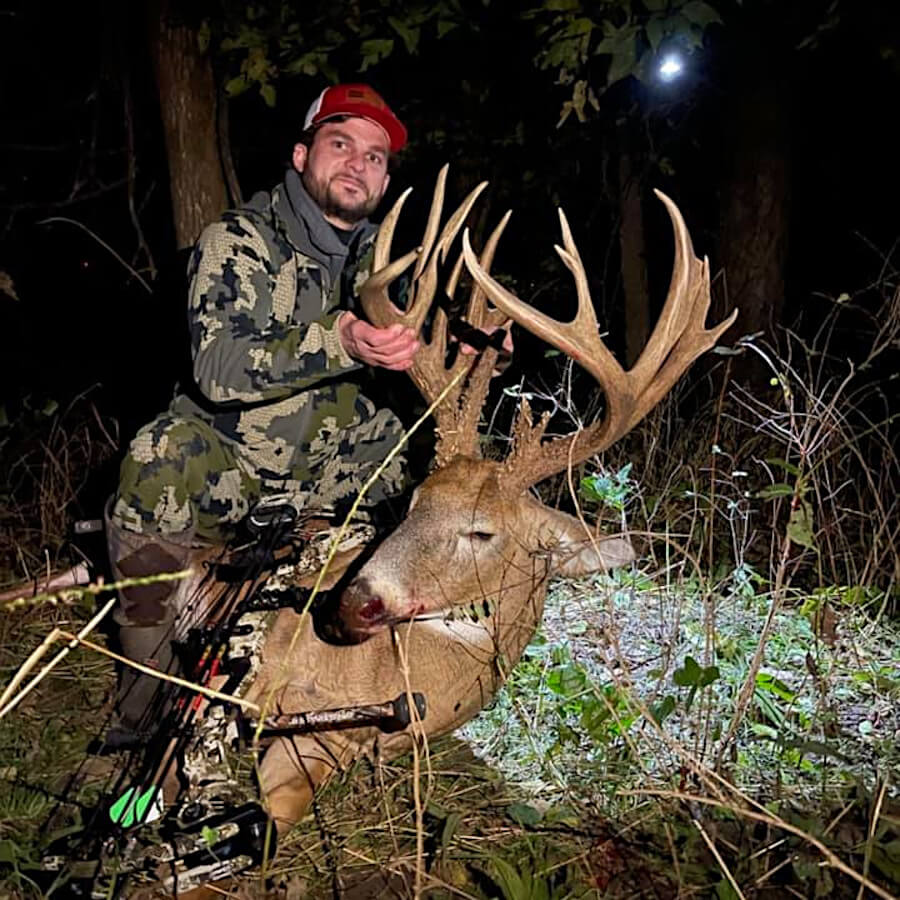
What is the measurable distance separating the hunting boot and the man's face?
4.12 ft

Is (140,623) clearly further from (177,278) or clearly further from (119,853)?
(177,278)

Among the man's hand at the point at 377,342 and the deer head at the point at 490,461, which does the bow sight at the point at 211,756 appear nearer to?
the deer head at the point at 490,461

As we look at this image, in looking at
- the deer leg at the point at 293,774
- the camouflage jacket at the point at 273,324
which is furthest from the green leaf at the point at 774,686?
the camouflage jacket at the point at 273,324

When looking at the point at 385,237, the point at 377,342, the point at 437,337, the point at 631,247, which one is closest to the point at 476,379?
the point at 437,337

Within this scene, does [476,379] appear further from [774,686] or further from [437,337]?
[774,686]

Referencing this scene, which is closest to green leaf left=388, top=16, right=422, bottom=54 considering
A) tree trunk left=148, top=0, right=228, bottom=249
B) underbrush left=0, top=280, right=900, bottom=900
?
tree trunk left=148, top=0, right=228, bottom=249

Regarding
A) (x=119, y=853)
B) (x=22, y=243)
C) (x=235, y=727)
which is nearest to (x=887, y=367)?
(x=235, y=727)

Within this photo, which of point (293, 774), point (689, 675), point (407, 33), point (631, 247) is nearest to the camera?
point (689, 675)

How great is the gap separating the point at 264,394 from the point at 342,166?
0.94 metres

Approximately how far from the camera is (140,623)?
330 cm

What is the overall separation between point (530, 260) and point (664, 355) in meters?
5.86

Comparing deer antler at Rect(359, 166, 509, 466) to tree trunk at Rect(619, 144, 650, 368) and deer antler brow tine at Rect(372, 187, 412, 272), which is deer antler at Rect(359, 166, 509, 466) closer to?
deer antler brow tine at Rect(372, 187, 412, 272)

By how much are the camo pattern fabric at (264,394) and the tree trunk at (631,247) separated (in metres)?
3.02

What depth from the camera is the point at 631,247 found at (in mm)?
6758
